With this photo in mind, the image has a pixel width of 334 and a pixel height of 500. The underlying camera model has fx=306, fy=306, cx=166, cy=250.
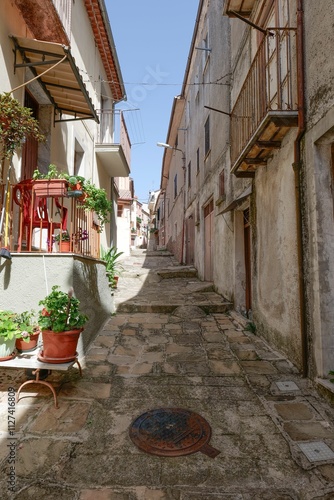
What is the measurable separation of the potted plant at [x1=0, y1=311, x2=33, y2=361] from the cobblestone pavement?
1.48ft

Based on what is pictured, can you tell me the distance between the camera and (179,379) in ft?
12.5

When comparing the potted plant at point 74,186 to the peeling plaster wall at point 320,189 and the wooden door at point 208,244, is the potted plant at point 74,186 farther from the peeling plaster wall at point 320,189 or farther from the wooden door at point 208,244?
the wooden door at point 208,244

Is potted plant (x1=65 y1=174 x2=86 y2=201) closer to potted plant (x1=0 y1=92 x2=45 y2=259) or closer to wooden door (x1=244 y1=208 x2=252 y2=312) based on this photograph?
potted plant (x1=0 y1=92 x2=45 y2=259)

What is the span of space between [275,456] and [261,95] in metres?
4.47

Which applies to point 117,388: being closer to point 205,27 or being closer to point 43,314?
point 43,314

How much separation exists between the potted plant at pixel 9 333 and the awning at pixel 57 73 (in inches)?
140

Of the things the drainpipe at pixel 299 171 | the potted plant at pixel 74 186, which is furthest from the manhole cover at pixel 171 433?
the potted plant at pixel 74 186

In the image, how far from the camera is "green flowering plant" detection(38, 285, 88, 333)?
10.7ft

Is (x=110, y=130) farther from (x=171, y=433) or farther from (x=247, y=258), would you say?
(x=171, y=433)

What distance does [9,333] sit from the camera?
3.32 metres

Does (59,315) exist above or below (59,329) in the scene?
above

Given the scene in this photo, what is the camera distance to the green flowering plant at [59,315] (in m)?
3.27

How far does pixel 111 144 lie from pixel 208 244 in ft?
14.7

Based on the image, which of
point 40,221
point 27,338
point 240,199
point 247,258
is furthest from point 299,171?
point 27,338
